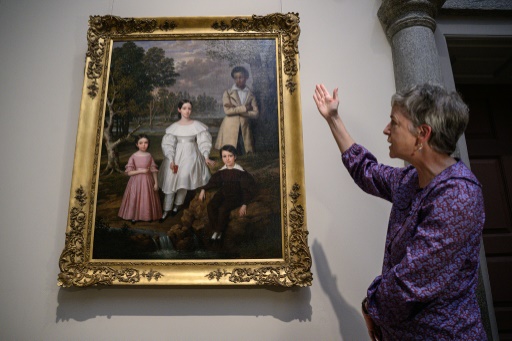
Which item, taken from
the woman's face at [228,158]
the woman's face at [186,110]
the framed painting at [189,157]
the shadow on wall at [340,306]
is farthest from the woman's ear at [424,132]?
the woman's face at [186,110]

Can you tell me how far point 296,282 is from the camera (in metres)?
1.83

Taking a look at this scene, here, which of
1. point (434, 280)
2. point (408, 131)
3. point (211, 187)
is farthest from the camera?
point (211, 187)

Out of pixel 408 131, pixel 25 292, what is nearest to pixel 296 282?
pixel 408 131

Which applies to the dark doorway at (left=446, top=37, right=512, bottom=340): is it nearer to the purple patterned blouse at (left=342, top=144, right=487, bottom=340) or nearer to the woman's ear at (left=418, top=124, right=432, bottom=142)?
the woman's ear at (left=418, top=124, right=432, bottom=142)

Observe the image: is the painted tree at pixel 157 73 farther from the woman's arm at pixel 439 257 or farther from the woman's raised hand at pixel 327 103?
the woman's arm at pixel 439 257

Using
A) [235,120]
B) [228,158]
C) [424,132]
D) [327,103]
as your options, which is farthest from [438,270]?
[235,120]

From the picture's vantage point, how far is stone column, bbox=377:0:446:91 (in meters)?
2.04

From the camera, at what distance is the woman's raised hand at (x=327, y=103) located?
64.6 inches

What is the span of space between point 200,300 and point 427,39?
6.94ft

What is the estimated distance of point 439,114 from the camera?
4.02 feet

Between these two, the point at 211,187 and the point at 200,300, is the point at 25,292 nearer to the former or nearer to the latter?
the point at 200,300

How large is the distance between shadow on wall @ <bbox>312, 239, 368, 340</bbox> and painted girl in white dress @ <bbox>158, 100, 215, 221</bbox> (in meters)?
0.83

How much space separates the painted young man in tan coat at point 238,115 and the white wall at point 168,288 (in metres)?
0.36

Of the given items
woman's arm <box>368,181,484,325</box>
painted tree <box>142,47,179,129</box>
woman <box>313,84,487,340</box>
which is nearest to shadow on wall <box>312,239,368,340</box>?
woman <box>313,84,487,340</box>
